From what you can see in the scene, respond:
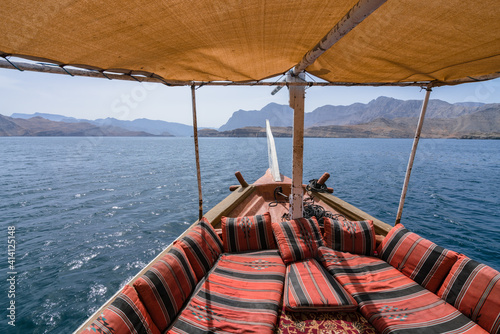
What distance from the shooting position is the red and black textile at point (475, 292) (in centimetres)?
222

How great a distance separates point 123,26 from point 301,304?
10.2ft

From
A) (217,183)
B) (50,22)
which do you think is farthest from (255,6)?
(217,183)

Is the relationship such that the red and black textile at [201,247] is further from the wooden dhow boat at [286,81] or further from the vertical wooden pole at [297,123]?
the vertical wooden pole at [297,123]

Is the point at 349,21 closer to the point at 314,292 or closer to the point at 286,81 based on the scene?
the point at 286,81

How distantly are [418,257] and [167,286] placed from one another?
130 inches

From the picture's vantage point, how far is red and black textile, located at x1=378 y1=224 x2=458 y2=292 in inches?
110

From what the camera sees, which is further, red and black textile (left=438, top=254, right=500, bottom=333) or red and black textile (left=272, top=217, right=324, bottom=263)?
red and black textile (left=272, top=217, right=324, bottom=263)

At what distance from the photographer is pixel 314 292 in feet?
8.72

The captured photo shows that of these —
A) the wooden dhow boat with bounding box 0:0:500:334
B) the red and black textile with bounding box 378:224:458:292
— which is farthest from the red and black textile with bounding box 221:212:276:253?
the red and black textile with bounding box 378:224:458:292

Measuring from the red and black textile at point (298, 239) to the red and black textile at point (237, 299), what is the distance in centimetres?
21

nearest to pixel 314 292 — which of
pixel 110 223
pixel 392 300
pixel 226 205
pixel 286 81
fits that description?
pixel 392 300

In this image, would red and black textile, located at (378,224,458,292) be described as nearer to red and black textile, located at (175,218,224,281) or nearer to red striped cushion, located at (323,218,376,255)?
red striped cushion, located at (323,218,376,255)

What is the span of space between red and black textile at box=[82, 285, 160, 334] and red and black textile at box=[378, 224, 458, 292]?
3.27 metres

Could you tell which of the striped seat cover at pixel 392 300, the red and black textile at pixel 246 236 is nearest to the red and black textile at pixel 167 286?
the red and black textile at pixel 246 236
